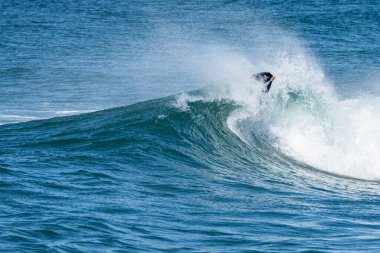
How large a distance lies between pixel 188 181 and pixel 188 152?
2.70m

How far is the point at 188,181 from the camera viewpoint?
17781 mm

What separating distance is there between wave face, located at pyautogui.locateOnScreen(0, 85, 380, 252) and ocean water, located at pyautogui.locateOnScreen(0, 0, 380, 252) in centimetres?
4

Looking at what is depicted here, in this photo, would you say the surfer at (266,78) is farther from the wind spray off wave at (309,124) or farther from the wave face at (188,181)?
the wave face at (188,181)

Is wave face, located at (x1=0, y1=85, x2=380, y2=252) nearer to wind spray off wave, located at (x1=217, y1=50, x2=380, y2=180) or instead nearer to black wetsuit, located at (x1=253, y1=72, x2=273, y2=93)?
wind spray off wave, located at (x1=217, y1=50, x2=380, y2=180)

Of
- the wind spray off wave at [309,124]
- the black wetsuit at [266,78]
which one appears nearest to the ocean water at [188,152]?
the wind spray off wave at [309,124]

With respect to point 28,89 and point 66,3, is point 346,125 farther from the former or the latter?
point 66,3

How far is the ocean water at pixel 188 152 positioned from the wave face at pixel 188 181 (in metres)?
0.04

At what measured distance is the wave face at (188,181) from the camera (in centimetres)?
1321

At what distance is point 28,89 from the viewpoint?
37.2 metres

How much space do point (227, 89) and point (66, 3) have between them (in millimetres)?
39582

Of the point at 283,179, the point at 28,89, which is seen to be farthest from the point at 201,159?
the point at 28,89

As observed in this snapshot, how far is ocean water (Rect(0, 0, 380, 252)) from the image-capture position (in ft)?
44.3

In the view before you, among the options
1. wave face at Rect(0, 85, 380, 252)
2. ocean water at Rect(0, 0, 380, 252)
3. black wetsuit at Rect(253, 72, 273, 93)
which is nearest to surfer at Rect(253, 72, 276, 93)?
black wetsuit at Rect(253, 72, 273, 93)

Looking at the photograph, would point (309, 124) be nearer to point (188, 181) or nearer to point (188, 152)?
point (188, 152)
